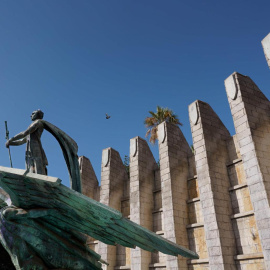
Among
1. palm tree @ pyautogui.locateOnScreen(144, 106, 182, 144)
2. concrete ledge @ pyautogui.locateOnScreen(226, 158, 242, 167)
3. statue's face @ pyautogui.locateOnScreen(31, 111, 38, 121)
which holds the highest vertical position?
palm tree @ pyautogui.locateOnScreen(144, 106, 182, 144)

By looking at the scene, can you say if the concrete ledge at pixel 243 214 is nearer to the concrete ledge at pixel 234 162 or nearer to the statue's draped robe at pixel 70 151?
the concrete ledge at pixel 234 162

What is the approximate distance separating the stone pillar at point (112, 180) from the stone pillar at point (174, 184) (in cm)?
448

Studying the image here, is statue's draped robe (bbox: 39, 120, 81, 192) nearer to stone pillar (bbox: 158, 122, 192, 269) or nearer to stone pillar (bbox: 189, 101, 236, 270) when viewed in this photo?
stone pillar (bbox: 189, 101, 236, 270)

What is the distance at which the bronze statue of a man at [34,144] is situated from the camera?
21.5 ft

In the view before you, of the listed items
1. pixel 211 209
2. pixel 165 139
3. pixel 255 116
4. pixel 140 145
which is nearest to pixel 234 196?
pixel 211 209

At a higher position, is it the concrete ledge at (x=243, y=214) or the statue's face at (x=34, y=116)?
the statue's face at (x=34, y=116)

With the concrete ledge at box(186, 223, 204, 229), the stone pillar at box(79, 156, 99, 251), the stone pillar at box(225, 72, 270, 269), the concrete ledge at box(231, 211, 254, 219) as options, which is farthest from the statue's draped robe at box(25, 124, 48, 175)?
the stone pillar at box(79, 156, 99, 251)

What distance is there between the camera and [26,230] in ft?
16.1

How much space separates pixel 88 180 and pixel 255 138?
1327cm

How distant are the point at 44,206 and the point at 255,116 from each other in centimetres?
1019

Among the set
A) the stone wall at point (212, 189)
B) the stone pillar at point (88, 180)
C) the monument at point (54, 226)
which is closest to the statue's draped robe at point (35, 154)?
the monument at point (54, 226)

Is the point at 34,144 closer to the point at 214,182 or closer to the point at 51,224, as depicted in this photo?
the point at 51,224

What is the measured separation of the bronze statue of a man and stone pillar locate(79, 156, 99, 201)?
14106mm

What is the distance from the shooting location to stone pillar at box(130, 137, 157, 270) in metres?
14.7
